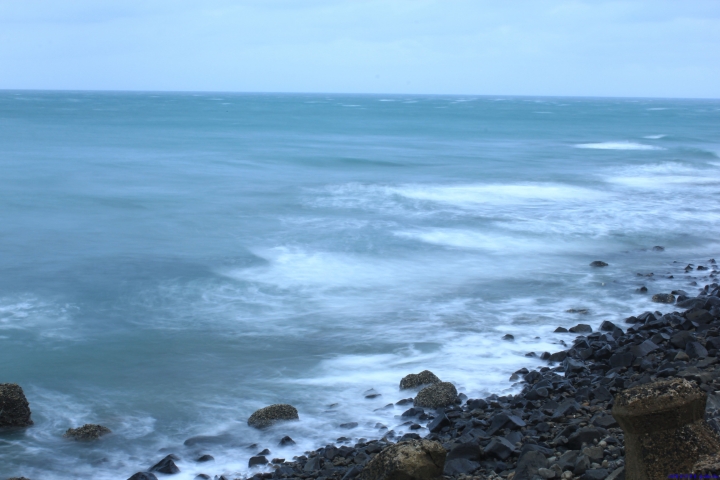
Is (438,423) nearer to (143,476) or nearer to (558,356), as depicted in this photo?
(558,356)

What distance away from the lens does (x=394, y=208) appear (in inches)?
905

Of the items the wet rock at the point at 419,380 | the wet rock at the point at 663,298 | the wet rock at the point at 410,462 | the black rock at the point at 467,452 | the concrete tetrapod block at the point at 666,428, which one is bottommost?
the wet rock at the point at 419,380

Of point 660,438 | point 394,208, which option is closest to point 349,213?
point 394,208

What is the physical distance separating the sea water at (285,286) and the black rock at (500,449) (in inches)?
52.8

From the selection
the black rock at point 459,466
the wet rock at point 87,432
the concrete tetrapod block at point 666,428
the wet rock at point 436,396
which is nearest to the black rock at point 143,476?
the wet rock at point 87,432

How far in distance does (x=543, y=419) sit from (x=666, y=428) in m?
2.85

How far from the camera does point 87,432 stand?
7.62m

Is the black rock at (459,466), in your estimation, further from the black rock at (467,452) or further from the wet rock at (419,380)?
the wet rock at (419,380)

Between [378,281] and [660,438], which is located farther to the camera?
[378,281]

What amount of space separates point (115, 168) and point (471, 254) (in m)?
20.8


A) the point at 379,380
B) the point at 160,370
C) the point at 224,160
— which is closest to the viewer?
the point at 379,380

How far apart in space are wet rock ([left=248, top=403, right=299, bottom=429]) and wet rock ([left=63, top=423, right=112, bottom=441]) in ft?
5.19

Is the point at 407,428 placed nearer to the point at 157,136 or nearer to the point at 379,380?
the point at 379,380

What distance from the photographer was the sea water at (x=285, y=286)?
27.3 ft
